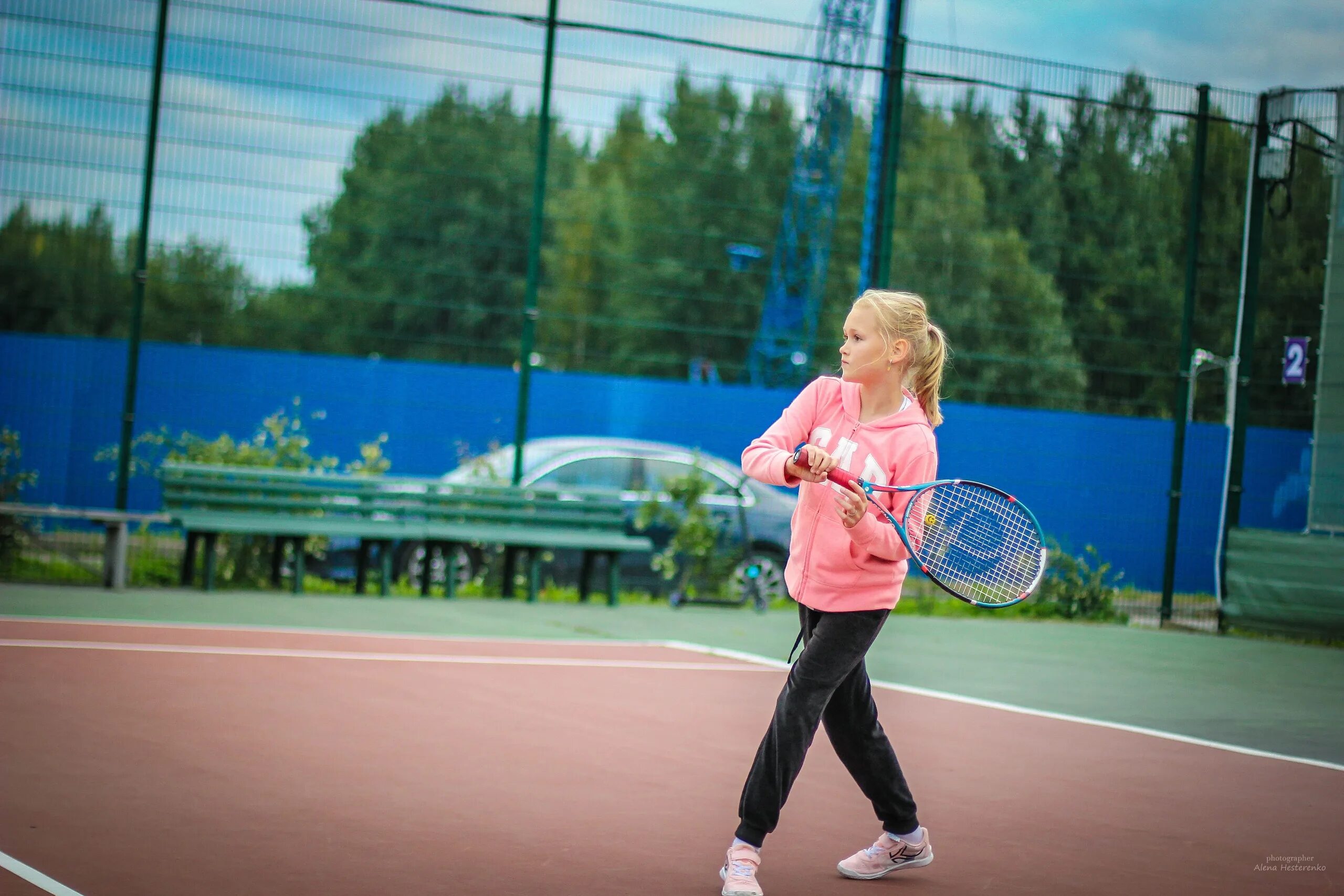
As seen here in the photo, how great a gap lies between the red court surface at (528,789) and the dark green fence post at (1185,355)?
5938 mm

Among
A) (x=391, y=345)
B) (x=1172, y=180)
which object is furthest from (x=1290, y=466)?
(x=391, y=345)

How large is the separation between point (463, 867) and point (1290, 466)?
11.3m

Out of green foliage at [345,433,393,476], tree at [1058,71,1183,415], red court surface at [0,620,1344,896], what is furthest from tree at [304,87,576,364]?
red court surface at [0,620,1344,896]

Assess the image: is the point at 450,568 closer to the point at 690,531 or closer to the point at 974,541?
the point at 690,531

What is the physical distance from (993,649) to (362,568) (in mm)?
4689

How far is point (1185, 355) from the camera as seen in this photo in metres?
12.8

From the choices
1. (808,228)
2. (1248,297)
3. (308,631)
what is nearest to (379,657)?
(308,631)

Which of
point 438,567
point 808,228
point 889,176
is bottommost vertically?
point 438,567

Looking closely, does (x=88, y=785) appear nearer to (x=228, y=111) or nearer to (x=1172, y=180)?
(x=228, y=111)

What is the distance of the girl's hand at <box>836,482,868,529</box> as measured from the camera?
3.81 metres

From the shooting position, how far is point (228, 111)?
36.4 ft

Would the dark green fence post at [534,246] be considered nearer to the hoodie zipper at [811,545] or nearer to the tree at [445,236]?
the hoodie zipper at [811,545]

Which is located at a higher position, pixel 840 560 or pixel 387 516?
pixel 840 560

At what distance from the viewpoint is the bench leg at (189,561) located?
10.8m
